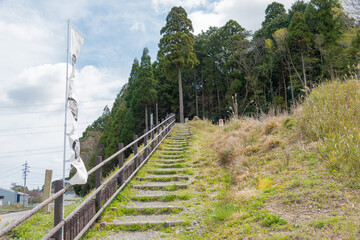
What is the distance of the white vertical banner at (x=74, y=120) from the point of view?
3.36 metres

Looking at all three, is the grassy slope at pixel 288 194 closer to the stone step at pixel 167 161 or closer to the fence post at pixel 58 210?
the fence post at pixel 58 210

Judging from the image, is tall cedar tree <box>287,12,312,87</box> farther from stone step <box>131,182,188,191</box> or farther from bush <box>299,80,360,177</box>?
stone step <box>131,182,188,191</box>

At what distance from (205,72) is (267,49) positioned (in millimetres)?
8401

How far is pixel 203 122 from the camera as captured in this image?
1927 cm

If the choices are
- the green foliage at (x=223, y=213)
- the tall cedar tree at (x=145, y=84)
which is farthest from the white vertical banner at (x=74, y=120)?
the tall cedar tree at (x=145, y=84)

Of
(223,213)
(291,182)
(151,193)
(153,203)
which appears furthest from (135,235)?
(291,182)

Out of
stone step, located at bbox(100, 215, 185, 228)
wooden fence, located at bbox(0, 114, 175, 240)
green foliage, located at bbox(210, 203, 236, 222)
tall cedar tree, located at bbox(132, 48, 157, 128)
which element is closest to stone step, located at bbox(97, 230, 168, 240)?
stone step, located at bbox(100, 215, 185, 228)

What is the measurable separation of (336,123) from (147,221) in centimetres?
418

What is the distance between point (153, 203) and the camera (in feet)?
18.3

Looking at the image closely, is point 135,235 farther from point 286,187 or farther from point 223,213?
point 286,187

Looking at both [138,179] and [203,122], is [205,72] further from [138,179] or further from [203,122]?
[138,179]

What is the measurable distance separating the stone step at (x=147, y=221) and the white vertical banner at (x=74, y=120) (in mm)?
1511

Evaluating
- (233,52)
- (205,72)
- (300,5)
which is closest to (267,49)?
(233,52)

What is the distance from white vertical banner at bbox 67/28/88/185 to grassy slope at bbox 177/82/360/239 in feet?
6.27
